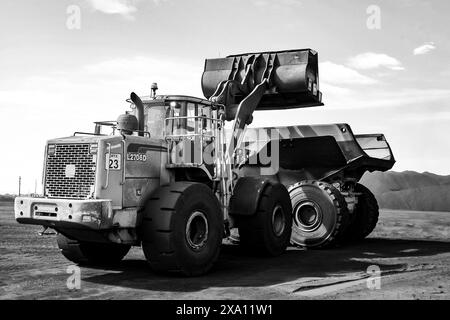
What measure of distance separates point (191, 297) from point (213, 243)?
5.81 ft

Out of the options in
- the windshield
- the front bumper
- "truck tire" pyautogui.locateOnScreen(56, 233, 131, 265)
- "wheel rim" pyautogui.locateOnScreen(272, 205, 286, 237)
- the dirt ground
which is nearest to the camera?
the dirt ground

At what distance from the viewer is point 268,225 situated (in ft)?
31.7

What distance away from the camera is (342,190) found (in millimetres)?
12602

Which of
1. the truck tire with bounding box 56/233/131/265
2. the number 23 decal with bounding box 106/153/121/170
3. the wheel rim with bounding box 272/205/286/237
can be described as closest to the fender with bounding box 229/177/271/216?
the wheel rim with bounding box 272/205/286/237

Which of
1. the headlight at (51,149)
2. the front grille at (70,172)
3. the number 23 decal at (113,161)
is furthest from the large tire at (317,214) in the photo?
the headlight at (51,149)

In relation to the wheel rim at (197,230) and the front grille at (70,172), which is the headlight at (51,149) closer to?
the front grille at (70,172)

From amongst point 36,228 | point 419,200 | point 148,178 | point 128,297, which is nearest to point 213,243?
point 148,178

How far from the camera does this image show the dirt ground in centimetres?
649

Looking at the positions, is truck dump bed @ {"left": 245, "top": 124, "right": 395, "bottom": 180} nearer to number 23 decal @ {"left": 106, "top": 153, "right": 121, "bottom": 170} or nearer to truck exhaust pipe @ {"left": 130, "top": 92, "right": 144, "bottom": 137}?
truck exhaust pipe @ {"left": 130, "top": 92, "right": 144, "bottom": 137}

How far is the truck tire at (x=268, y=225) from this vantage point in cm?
953

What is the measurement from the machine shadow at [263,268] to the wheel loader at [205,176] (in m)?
0.29
